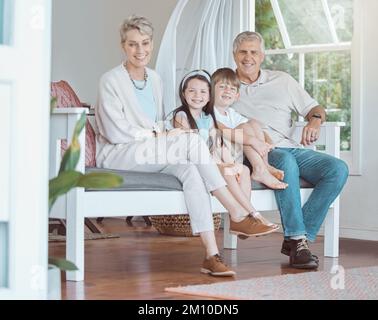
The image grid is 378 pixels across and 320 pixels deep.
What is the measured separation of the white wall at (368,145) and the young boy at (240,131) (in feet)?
4.02

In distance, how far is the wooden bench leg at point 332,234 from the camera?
4328mm

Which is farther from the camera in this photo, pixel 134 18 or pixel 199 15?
pixel 199 15

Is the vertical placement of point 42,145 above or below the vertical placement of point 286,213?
above

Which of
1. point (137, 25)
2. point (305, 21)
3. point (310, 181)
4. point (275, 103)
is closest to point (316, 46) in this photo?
point (305, 21)

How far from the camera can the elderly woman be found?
352cm

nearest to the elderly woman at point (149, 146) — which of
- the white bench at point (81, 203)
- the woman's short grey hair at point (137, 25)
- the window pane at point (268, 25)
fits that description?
the woman's short grey hair at point (137, 25)

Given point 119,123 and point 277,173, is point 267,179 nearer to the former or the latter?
point 277,173

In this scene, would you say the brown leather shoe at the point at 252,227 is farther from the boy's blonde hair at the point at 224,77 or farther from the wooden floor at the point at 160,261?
the boy's blonde hair at the point at 224,77

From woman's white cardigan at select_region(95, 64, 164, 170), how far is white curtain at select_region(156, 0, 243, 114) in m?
1.26

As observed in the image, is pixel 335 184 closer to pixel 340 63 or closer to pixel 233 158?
pixel 233 158

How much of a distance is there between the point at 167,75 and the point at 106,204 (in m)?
1.41

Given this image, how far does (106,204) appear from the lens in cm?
343

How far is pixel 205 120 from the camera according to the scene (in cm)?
399
